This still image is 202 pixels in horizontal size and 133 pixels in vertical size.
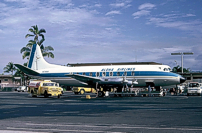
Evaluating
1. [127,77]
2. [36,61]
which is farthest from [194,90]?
[36,61]

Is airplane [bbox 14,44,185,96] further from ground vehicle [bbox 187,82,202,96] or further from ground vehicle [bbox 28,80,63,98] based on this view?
ground vehicle [bbox 187,82,202,96]

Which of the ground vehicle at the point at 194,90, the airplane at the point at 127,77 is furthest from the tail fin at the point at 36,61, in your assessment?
the ground vehicle at the point at 194,90

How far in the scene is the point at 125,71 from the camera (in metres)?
44.2

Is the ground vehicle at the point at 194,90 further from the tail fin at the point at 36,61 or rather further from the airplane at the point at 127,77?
the tail fin at the point at 36,61

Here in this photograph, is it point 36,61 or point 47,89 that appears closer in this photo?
point 47,89

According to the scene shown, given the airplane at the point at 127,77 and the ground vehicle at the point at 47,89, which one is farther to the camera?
the airplane at the point at 127,77

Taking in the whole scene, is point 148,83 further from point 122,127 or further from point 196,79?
point 196,79

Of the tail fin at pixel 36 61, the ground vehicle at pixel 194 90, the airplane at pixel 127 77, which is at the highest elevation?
the tail fin at pixel 36 61

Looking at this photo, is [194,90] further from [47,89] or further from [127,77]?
[47,89]

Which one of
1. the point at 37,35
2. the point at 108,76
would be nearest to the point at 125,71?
the point at 108,76

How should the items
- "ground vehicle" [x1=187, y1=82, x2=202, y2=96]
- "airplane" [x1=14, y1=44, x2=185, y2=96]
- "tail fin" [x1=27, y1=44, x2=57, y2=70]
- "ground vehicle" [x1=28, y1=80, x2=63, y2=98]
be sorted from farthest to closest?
"tail fin" [x1=27, y1=44, x2=57, y2=70] < "ground vehicle" [x1=187, y1=82, x2=202, y2=96] < "airplane" [x1=14, y1=44, x2=185, y2=96] < "ground vehicle" [x1=28, y1=80, x2=63, y2=98]

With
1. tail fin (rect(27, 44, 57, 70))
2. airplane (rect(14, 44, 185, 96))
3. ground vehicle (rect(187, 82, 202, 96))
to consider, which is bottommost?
ground vehicle (rect(187, 82, 202, 96))

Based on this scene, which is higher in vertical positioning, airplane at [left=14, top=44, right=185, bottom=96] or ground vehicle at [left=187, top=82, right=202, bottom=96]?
airplane at [left=14, top=44, right=185, bottom=96]

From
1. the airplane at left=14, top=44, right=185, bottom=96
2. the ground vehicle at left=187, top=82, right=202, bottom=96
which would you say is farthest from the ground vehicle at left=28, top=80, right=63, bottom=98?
the ground vehicle at left=187, top=82, right=202, bottom=96
